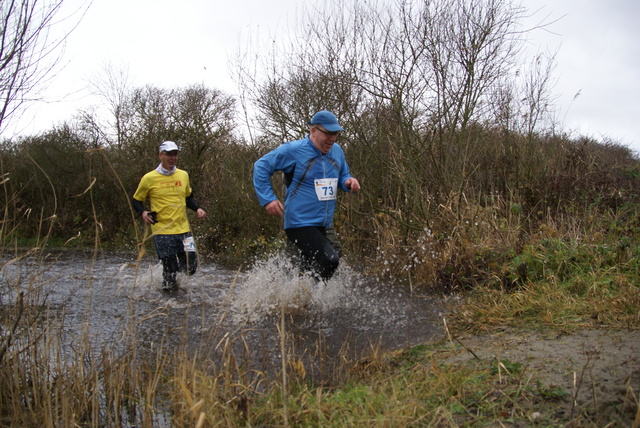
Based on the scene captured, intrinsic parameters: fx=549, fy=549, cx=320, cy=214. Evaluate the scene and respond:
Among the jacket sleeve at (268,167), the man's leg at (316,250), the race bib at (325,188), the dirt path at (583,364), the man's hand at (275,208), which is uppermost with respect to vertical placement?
the jacket sleeve at (268,167)

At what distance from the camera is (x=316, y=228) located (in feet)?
18.1

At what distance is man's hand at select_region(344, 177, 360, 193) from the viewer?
5.40 meters

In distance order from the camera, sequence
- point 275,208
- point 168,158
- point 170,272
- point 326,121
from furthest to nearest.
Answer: point 170,272
point 168,158
point 326,121
point 275,208

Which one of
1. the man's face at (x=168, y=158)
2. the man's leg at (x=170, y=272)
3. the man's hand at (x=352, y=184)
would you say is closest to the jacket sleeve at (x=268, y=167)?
the man's hand at (x=352, y=184)

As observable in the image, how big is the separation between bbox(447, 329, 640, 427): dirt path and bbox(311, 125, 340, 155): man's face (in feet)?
7.52

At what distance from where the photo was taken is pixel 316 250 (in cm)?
543

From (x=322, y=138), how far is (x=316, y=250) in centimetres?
111

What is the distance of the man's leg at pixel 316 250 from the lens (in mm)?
5418

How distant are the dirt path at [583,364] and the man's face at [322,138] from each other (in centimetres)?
229

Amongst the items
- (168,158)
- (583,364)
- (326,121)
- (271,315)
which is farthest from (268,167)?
(583,364)

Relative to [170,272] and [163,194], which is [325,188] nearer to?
[163,194]

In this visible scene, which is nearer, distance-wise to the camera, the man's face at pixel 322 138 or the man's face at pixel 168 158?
the man's face at pixel 322 138

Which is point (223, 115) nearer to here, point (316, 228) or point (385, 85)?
point (385, 85)

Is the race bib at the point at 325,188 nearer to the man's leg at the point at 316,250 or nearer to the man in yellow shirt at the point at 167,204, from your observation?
the man's leg at the point at 316,250
